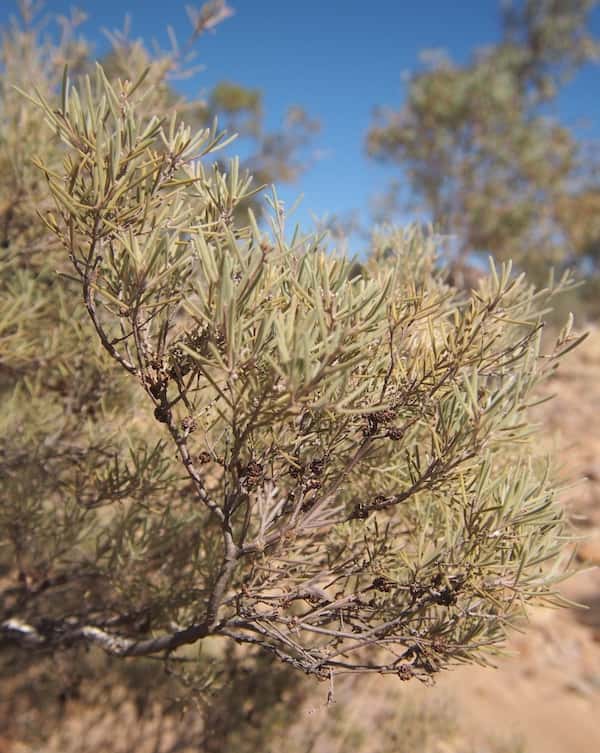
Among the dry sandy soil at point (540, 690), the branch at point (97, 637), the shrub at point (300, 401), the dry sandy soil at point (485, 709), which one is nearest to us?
the shrub at point (300, 401)

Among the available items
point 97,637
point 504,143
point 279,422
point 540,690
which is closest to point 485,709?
point 540,690

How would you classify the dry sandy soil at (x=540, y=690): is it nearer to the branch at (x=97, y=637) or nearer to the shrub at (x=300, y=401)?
the shrub at (x=300, y=401)

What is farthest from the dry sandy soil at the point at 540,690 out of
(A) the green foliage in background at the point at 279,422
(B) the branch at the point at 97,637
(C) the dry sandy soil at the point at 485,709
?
(B) the branch at the point at 97,637

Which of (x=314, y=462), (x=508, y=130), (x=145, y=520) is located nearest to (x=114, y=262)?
(x=314, y=462)

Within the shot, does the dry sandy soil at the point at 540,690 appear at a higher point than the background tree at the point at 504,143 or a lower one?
lower

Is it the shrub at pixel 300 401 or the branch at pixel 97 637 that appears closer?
the shrub at pixel 300 401

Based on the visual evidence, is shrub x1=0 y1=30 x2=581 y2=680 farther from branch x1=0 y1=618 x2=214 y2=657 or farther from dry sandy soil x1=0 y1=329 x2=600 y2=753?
dry sandy soil x1=0 y1=329 x2=600 y2=753

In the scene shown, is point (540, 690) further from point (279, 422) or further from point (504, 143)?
point (504, 143)

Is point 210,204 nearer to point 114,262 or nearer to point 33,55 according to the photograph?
point 114,262
